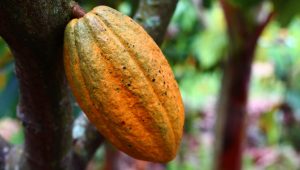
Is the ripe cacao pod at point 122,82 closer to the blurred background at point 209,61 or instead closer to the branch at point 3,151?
the branch at point 3,151

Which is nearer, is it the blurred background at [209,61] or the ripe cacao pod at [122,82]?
the ripe cacao pod at [122,82]

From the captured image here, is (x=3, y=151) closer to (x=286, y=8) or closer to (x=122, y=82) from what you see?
(x=122, y=82)

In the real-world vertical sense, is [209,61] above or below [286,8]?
below

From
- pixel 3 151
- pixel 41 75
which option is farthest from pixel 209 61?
pixel 41 75

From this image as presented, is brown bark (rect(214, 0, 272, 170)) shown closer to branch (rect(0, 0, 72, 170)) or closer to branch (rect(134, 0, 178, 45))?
branch (rect(134, 0, 178, 45))

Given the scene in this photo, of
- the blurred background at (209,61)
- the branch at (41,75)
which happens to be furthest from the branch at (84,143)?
the blurred background at (209,61)

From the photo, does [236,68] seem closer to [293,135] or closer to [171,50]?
[171,50]
